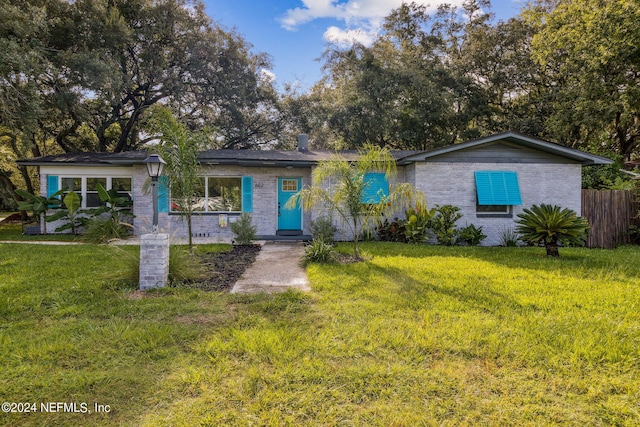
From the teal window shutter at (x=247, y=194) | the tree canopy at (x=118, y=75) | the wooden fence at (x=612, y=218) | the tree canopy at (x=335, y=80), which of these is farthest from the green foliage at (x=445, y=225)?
the tree canopy at (x=118, y=75)

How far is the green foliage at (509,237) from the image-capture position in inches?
406

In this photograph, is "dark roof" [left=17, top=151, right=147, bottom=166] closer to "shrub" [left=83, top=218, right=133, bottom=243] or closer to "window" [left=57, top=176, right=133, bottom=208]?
"window" [left=57, top=176, right=133, bottom=208]

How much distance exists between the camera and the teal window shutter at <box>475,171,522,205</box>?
10.4m

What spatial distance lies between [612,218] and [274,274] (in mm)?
10730

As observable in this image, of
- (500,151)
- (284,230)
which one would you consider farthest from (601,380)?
(284,230)

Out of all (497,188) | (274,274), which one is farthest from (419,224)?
(274,274)

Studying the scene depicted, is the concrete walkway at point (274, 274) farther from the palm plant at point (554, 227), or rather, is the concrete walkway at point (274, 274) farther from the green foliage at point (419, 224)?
the palm plant at point (554, 227)

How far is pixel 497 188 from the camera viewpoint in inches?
413

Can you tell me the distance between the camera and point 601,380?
2697 millimetres

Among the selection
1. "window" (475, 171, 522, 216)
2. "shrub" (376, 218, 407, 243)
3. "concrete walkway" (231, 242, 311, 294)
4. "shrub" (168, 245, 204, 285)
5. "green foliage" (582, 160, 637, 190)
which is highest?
"green foliage" (582, 160, 637, 190)

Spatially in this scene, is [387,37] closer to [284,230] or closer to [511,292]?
[284,230]

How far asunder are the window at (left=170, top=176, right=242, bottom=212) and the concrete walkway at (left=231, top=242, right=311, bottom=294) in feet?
11.3

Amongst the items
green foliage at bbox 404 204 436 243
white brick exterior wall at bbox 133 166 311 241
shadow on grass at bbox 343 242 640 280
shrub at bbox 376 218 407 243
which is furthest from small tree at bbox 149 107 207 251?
green foliage at bbox 404 204 436 243

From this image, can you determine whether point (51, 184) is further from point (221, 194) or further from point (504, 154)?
point (504, 154)
